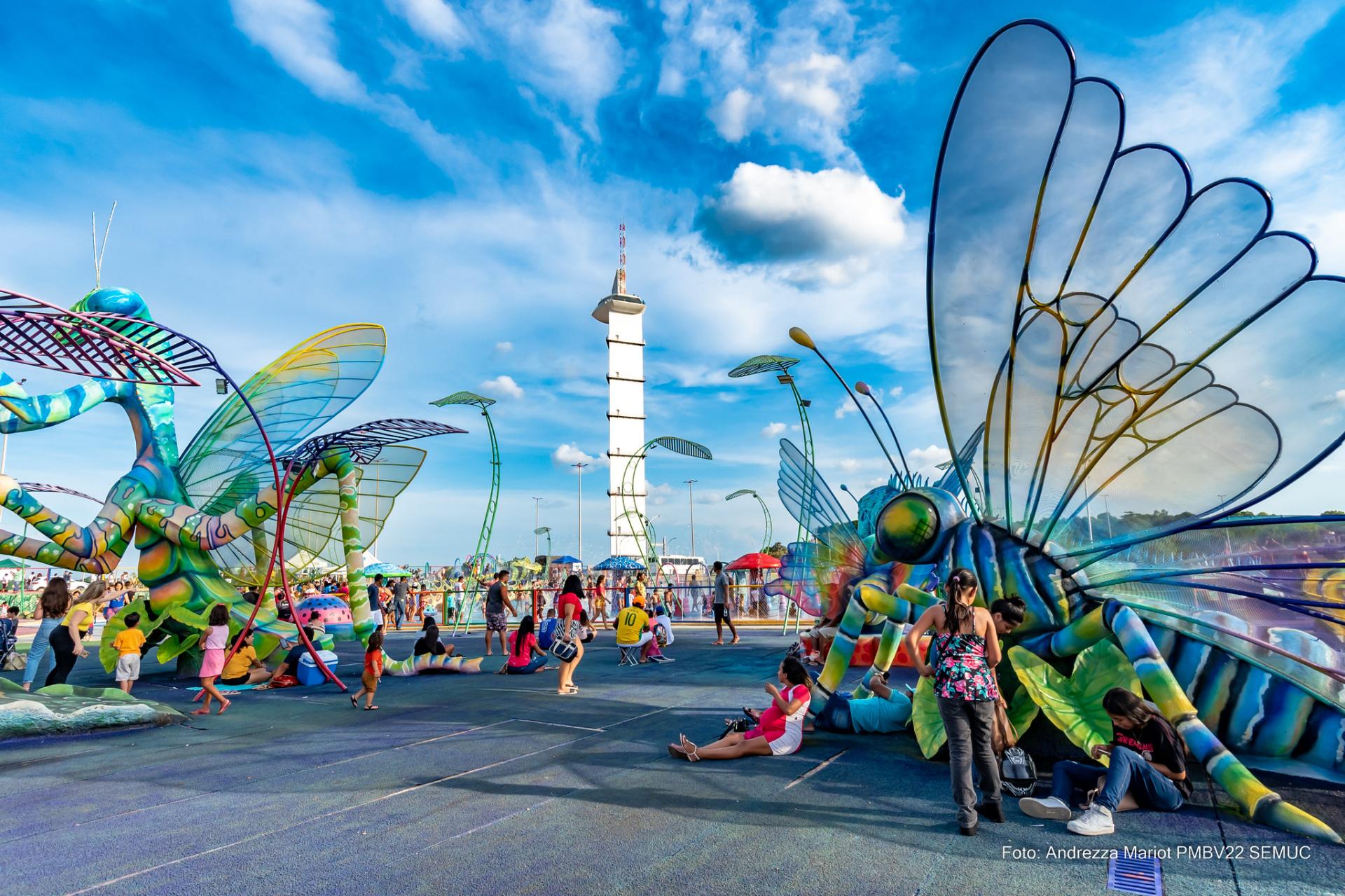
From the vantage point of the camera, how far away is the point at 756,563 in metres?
26.8

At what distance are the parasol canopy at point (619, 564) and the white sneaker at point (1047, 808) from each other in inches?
1053

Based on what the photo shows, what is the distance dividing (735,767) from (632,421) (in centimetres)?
4452

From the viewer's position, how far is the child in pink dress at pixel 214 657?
8.91m

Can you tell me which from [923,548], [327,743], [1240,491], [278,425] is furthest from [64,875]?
[278,425]

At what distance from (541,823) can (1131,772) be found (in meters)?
3.42

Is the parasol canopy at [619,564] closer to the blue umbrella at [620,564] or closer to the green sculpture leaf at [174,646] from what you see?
the blue umbrella at [620,564]

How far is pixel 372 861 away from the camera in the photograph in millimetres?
3898

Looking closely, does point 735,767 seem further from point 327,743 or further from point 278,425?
point 278,425

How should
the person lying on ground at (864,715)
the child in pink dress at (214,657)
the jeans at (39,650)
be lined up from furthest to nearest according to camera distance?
1. the jeans at (39,650)
2. the child in pink dress at (214,657)
3. the person lying on ground at (864,715)

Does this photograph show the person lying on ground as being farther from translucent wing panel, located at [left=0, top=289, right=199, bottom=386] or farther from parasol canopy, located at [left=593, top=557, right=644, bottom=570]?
parasol canopy, located at [left=593, top=557, right=644, bottom=570]

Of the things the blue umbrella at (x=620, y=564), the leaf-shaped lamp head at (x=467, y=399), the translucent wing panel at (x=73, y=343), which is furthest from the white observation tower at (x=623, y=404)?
the translucent wing panel at (x=73, y=343)

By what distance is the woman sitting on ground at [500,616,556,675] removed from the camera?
39.9 ft

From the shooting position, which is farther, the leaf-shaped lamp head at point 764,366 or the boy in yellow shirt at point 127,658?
the leaf-shaped lamp head at point 764,366

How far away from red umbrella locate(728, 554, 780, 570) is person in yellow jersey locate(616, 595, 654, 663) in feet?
39.7
